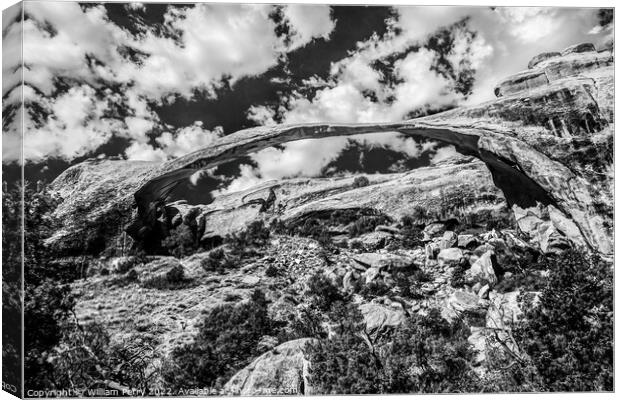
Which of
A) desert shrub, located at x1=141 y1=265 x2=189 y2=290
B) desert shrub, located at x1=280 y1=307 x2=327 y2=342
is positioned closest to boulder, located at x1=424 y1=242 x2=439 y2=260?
desert shrub, located at x1=280 y1=307 x2=327 y2=342

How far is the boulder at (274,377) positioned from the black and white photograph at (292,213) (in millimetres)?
36

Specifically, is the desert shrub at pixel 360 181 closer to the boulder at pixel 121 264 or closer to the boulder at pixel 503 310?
the boulder at pixel 503 310

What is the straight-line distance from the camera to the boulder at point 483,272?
988 cm

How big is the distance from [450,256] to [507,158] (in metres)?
2.31

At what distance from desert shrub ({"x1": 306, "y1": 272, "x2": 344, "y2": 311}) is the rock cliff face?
2080 millimetres

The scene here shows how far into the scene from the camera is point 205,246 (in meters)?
10.4

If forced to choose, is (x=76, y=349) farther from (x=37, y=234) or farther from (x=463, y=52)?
(x=463, y=52)

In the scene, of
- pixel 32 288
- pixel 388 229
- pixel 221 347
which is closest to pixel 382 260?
pixel 388 229

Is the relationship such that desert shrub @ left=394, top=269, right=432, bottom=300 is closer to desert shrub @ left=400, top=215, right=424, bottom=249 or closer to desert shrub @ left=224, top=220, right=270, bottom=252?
desert shrub @ left=400, top=215, right=424, bottom=249

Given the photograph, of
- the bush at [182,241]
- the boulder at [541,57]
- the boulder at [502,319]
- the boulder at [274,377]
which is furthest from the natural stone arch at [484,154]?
the boulder at [274,377]

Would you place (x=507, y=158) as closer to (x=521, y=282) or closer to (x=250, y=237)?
(x=521, y=282)

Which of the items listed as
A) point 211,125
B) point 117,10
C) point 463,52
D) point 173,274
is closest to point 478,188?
point 463,52

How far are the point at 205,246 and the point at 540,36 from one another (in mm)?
8010

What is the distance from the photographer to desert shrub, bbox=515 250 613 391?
343 inches
